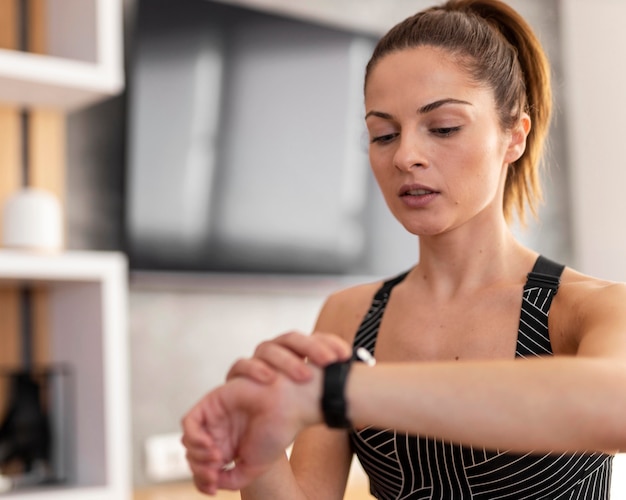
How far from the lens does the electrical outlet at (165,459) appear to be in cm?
240

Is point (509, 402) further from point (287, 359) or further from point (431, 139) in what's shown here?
point (431, 139)

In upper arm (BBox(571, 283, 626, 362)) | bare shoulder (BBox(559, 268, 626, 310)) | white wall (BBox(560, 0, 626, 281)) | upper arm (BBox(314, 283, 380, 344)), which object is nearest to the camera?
upper arm (BBox(571, 283, 626, 362))

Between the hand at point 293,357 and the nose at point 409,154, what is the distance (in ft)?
1.17

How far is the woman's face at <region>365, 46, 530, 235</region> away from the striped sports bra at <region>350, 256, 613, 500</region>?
6.4 inches

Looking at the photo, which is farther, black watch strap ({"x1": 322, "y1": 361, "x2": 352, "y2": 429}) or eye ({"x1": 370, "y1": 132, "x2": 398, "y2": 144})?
eye ({"x1": 370, "y1": 132, "x2": 398, "y2": 144})

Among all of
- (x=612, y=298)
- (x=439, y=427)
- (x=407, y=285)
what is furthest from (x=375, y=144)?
(x=439, y=427)

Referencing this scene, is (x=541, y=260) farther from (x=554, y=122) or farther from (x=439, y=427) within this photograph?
(x=554, y=122)

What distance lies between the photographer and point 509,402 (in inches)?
32.0

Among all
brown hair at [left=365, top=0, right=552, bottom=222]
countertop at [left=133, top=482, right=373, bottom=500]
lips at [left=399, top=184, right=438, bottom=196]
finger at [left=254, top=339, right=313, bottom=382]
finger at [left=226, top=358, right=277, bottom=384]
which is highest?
brown hair at [left=365, top=0, right=552, bottom=222]

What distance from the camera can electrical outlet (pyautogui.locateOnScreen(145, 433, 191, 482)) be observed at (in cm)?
240

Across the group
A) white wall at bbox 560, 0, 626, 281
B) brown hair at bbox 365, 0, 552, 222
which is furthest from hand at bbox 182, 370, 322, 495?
white wall at bbox 560, 0, 626, 281

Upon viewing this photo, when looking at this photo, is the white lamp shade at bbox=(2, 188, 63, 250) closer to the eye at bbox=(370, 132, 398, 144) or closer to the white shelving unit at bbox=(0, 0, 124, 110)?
the white shelving unit at bbox=(0, 0, 124, 110)

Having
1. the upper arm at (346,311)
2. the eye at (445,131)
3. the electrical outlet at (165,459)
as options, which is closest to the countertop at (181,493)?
the electrical outlet at (165,459)

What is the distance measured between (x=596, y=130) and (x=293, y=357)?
3.06m
